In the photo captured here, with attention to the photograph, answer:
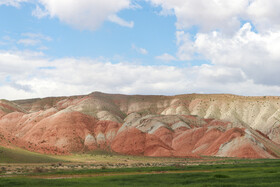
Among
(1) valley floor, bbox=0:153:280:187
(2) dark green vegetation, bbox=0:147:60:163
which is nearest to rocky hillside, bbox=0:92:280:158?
(2) dark green vegetation, bbox=0:147:60:163

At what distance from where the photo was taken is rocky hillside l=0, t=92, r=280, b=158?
106875mm

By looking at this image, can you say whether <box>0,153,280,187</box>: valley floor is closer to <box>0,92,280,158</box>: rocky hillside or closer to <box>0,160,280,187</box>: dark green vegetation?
<box>0,160,280,187</box>: dark green vegetation

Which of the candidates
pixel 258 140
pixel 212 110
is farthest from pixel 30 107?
pixel 258 140

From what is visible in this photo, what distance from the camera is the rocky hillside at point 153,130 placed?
107 meters

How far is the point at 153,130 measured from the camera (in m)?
132

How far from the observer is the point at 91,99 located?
522 feet

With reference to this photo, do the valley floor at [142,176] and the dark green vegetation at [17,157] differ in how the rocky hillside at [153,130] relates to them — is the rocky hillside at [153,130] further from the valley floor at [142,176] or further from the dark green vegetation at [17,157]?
the valley floor at [142,176]

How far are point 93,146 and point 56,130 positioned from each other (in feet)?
50.3

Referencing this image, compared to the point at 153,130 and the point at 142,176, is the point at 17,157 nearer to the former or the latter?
the point at 142,176

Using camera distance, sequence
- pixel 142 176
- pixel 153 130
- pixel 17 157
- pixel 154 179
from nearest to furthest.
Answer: pixel 154 179 → pixel 142 176 → pixel 17 157 → pixel 153 130

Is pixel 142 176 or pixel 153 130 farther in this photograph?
pixel 153 130

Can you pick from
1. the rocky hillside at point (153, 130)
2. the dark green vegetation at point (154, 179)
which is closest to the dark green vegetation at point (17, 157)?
the rocky hillside at point (153, 130)

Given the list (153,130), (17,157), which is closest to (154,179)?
(17,157)

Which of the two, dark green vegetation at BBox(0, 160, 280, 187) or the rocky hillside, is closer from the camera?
dark green vegetation at BBox(0, 160, 280, 187)
